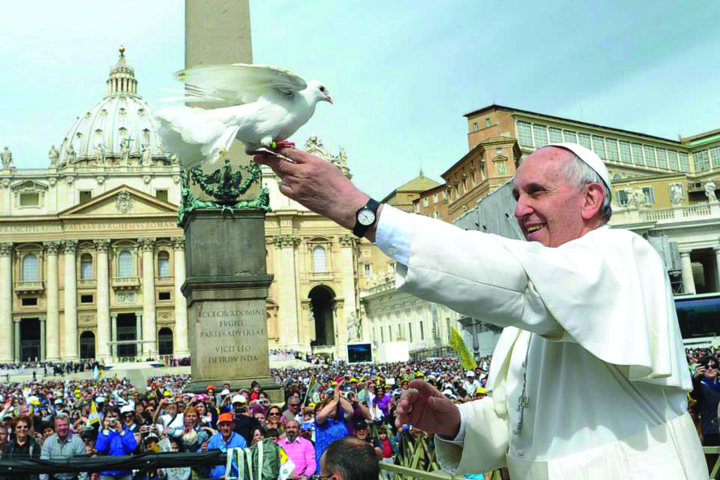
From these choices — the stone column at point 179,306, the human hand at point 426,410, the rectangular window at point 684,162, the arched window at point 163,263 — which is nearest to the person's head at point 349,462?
the human hand at point 426,410

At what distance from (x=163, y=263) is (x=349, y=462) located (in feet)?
258

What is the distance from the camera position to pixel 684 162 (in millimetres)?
77375

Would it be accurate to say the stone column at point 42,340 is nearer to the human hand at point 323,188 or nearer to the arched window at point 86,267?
the arched window at point 86,267

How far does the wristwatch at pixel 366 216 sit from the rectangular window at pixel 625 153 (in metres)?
75.0

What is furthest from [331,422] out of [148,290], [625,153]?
[148,290]

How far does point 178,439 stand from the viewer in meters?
9.41

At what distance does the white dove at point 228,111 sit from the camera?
2203mm

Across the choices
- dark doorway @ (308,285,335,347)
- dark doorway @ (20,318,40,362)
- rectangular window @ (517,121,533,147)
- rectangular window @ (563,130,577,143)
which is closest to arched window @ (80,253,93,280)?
dark doorway @ (20,318,40,362)

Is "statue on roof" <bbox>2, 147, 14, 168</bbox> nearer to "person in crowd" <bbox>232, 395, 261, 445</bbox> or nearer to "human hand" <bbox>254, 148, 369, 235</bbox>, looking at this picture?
"person in crowd" <bbox>232, 395, 261, 445</bbox>

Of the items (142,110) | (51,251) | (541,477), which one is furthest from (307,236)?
(541,477)

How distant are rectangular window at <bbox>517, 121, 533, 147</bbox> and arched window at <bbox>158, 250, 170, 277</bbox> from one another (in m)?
36.9

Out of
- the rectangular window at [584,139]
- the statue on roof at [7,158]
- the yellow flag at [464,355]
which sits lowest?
the yellow flag at [464,355]

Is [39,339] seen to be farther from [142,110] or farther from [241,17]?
[241,17]

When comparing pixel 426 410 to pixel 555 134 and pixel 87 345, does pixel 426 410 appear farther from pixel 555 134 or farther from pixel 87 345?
pixel 87 345
